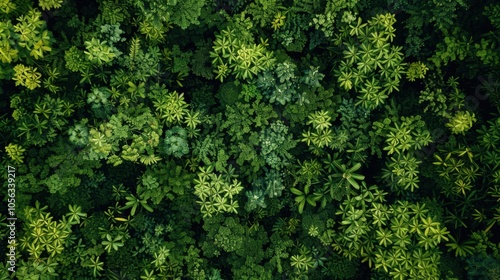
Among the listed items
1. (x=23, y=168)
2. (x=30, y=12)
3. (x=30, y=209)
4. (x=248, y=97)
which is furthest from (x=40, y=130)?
(x=248, y=97)

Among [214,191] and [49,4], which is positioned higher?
[49,4]

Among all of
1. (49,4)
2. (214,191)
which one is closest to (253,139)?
(214,191)

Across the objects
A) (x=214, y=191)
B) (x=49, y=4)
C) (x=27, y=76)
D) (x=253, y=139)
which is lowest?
(x=214, y=191)

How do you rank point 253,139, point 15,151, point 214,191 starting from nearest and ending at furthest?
1. point 15,151
2. point 214,191
3. point 253,139

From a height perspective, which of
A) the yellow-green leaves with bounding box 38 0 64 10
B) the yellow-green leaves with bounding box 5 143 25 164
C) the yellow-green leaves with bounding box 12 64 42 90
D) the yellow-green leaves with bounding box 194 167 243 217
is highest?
the yellow-green leaves with bounding box 38 0 64 10

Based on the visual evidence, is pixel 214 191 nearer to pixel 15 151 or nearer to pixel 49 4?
pixel 15 151

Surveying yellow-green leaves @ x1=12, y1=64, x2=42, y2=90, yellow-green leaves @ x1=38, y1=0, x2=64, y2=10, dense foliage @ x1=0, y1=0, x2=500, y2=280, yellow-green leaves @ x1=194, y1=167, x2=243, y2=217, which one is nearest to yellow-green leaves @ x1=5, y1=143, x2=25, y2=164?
dense foliage @ x1=0, y1=0, x2=500, y2=280

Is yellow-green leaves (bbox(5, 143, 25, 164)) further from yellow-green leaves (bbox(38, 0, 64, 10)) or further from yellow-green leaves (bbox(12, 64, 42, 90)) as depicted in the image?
yellow-green leaves (bbox(38, 0, 64, 10))

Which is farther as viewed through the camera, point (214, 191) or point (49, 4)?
point (214, 191)

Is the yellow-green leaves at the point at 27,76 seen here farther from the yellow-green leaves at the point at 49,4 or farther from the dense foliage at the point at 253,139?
the yellow-green leaves at the point at 49,4
